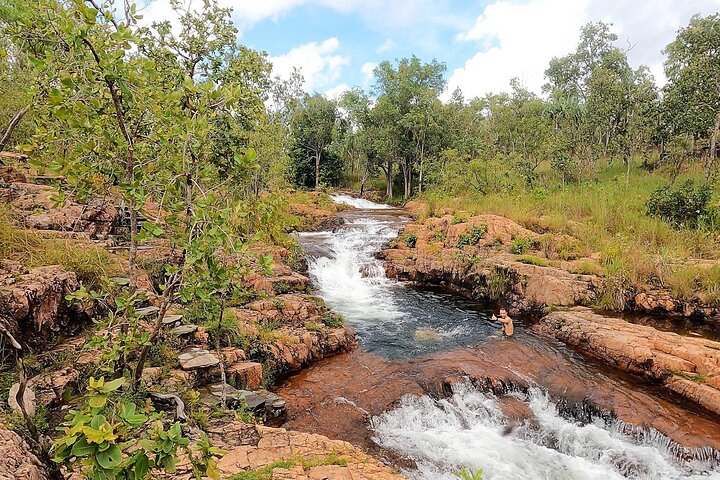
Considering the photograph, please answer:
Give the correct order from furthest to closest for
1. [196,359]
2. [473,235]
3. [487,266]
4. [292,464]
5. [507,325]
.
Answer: [473,235]
[487,266]
[507,325]
[196,359]
[292,464]

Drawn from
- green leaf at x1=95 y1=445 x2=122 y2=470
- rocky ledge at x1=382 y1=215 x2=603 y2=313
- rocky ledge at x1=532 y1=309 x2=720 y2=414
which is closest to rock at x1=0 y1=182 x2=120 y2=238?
green leaf at x1=95 y1=445 x2=122 y2=470

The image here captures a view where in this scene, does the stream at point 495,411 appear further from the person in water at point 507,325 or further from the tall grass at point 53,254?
the tall grass at point 53,254

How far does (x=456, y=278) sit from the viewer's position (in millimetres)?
12562

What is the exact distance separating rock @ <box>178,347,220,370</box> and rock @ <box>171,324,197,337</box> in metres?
0.29

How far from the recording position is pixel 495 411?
20.7 ft

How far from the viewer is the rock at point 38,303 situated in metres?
4.29

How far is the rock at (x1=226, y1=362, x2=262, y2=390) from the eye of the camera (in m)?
6.04

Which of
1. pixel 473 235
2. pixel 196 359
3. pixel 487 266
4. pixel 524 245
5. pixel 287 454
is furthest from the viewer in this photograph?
pixel 473 235

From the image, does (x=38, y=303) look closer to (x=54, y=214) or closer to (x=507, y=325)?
(x=54, y=214)

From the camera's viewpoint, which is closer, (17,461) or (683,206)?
(17,461)

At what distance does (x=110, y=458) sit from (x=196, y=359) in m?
4.68

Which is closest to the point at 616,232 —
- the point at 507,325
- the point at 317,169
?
the point at 507,325

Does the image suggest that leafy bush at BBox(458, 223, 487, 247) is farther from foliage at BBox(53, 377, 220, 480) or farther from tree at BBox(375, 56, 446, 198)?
tree at BBox(375, 56, 446, 198)

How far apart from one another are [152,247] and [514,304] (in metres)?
8.75
